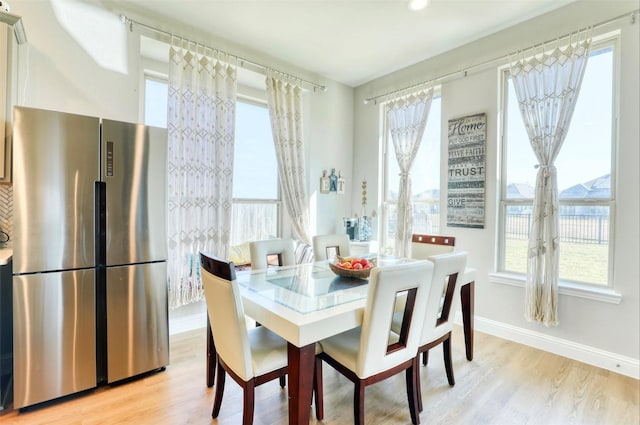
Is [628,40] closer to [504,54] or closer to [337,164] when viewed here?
[504,54]

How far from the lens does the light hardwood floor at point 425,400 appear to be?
72.9 inches

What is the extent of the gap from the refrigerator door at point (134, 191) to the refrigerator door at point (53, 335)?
265 millimetres

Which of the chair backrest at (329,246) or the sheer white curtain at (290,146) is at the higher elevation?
the sheer white curtain at (290,146)

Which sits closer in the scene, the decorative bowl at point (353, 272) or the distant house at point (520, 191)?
the decorative bowl at point (353, 272)

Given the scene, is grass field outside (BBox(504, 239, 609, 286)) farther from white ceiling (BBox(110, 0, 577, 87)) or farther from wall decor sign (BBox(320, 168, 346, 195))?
wall decor sign (BBox(320, 168, 346, 195))

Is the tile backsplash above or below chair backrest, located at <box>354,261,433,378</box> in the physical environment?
above

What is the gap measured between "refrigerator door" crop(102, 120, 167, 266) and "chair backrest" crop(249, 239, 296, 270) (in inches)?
25.5

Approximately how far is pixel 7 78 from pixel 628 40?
4.38m

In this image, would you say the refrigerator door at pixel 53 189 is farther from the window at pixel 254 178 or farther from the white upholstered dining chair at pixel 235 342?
the window at pixel 254 178

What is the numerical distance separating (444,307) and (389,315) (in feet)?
2.36

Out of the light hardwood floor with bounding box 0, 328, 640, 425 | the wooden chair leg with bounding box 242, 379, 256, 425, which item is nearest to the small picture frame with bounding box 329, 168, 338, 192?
the light hardwood floor with bounding box 0, 328, 640, 425

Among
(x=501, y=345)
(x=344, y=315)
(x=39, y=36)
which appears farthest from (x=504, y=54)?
(x=39, y=36)

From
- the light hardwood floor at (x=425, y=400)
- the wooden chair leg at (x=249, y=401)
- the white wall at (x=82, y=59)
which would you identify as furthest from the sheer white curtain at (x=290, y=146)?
the wooden chair leg at (x=249, y=401)

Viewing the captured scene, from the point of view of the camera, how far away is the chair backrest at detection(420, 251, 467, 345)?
5.95ft
